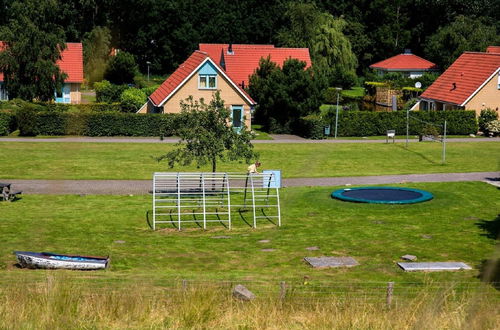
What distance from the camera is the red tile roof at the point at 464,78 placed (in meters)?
64.0

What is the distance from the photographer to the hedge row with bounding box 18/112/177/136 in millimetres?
57469

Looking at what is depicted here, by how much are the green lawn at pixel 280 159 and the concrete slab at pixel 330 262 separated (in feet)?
57.8

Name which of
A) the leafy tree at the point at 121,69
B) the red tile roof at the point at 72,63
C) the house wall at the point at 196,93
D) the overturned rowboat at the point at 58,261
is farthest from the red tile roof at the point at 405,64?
the overturned rowboat at the point at 58,261

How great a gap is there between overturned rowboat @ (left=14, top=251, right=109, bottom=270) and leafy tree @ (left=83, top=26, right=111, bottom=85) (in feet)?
234

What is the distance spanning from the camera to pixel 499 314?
50.1ft

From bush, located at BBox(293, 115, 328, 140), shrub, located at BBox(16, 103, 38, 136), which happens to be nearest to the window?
bush, located at BBox(293, 115, 328, 140)

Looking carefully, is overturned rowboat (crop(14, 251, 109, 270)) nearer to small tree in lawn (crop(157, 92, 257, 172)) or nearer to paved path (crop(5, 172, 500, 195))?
small tree in lawn (crop(157, 92, 257, 172))

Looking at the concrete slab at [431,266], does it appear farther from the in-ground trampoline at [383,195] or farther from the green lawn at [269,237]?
the in-ground trampoline at [383,195]

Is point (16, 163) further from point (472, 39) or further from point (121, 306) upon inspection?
point (472, 39)

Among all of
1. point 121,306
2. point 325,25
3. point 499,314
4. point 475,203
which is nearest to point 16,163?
point 475,203

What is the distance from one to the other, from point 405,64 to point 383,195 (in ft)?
211

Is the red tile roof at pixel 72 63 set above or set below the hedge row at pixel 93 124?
above

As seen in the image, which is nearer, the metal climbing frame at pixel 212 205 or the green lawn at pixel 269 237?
the green lawn at pixel 269 237

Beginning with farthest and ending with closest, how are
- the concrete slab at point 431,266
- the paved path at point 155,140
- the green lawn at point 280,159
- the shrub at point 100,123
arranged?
the shrub at point 100,123
the paved path at point 155,140
the green lawn at point 280,159
the concrete slab at point 431,266
